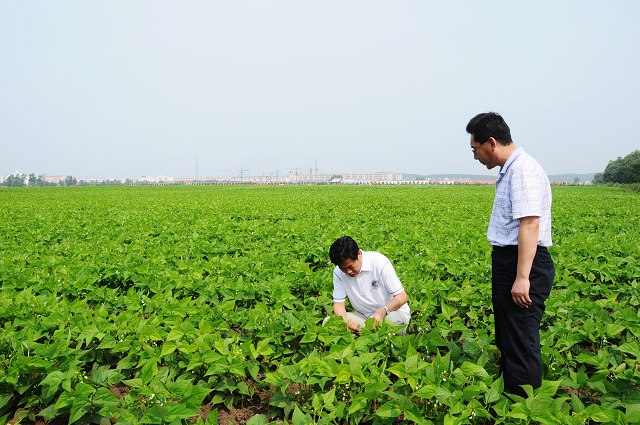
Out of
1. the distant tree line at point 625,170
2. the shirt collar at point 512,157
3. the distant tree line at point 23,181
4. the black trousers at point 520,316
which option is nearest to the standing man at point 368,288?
the black trousers at point 520,316

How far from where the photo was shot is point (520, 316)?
2.66m

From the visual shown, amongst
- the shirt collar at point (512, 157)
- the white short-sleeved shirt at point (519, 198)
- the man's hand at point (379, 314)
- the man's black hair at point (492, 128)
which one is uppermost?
the man's black hair at point (492, 128)

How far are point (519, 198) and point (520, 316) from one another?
792mm

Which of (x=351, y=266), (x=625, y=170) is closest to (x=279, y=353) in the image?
(x=351, y=266)

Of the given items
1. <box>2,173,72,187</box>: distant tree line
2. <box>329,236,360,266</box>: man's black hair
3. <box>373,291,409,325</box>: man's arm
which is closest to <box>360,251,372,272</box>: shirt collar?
<box>329,236,360,266</box>: man's black hair

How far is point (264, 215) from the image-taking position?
15312mm

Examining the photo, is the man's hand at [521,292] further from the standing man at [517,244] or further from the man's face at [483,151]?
the man's face at [483,151]

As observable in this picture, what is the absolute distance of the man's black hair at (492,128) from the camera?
8.41 ft

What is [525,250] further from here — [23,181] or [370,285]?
[23,181]

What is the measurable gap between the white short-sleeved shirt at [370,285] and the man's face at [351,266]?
0.05 meters

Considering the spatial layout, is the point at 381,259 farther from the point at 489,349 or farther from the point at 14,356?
the point at 14,356

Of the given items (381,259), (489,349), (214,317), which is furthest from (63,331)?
(489,349)

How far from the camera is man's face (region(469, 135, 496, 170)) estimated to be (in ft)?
8.55

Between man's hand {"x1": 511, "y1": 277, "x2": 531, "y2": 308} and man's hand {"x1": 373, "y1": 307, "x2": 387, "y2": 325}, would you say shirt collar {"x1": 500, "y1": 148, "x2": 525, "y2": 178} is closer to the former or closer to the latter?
man's hand {"x1": 511, "y1": 277, "x2": 531, "y2": 308}
